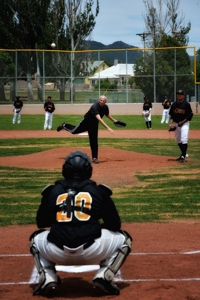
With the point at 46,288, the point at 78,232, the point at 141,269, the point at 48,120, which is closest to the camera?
the point at 78,232

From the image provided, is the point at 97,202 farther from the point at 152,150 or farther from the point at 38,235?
the point at 152,150

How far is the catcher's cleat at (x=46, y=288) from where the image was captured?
6455 millimetres

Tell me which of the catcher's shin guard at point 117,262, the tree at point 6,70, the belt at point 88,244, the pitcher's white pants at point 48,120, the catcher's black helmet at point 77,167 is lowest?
the pitcher's white pants at point 48,120

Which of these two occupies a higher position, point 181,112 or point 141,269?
point 181,112

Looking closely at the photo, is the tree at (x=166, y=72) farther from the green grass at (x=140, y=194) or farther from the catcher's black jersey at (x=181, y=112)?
the catcher's black jersey at (x=181, y=112)

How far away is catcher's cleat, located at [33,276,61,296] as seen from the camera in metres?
6.45

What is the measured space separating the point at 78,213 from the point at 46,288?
0.81 meters

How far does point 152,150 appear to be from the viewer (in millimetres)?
24219

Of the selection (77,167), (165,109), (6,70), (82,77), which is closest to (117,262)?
(77,167)

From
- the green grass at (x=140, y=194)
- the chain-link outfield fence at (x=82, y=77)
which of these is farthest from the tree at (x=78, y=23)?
the green grass at (x=140, y=194)

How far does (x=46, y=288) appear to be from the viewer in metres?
6.46

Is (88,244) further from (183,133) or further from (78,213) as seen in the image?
(183,133)

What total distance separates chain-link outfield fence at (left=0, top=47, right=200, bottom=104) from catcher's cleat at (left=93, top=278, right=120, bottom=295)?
47039 mm

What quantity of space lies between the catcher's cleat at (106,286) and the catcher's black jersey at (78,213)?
0.44 metres
